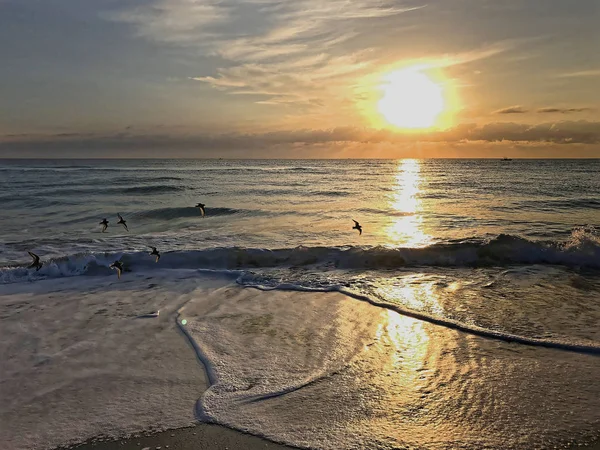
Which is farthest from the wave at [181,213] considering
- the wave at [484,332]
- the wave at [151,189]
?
the wave at [484,332]

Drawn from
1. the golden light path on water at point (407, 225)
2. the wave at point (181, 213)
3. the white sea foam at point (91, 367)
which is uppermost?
the golden light path on water at point (407, 225)

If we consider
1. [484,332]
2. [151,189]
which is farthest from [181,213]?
[484,332]

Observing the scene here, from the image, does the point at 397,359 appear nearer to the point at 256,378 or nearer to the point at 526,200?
the point at 256,378

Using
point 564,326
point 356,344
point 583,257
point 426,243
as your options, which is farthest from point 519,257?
point 356,344

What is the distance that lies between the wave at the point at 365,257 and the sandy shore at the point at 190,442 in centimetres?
782

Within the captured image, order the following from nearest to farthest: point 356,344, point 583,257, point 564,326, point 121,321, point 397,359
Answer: point 397,359, point 356,344, point 564,326, point 121,321, point 583,257

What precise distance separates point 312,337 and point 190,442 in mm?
2936

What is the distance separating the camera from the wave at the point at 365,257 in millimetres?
12375

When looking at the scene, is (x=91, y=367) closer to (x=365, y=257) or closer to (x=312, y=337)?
(x=312, y=337)

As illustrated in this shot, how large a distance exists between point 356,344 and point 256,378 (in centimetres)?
176

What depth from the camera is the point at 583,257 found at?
12539mm

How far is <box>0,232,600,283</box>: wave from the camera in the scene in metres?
12.4

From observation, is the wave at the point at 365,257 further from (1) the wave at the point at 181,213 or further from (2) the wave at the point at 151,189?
(2) the wave at the point at 151,189

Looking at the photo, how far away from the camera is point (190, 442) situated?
4.39 m
